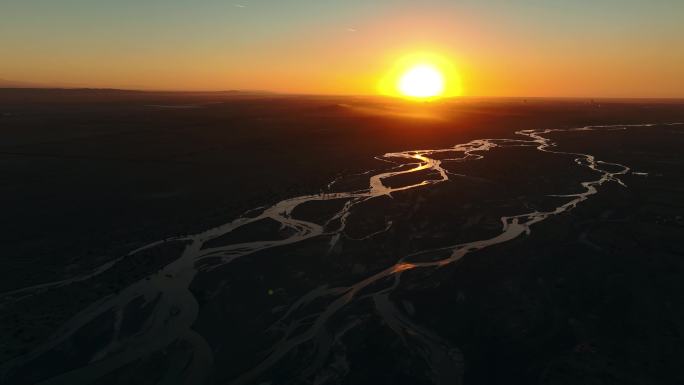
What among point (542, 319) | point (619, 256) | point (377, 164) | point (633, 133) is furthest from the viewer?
point (633, 133)

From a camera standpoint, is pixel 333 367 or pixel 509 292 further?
pixel 509 292

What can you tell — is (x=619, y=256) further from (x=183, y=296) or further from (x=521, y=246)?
(x=183, y=296)

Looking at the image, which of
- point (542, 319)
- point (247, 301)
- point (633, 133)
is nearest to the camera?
point (542, 319)

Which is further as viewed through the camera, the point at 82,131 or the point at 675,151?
the point at 82,131

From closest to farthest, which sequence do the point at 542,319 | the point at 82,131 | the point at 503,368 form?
the point at 503,368
the point at 542,319
the point at 82,131

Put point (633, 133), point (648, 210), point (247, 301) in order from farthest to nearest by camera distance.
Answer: point (633, 133) → point (648, 210) → point (247, 301)

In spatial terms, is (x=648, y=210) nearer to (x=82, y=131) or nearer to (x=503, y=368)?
(x=503, y=368)

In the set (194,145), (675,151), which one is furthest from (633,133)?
(194,145)

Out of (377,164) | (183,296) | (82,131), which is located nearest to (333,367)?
(183,296)

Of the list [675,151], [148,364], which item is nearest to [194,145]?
[148,364]
